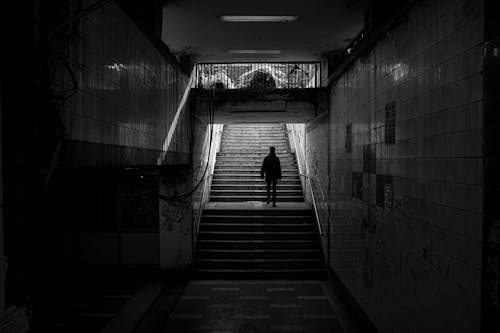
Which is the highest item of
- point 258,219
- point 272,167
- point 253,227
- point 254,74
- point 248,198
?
point 254,74

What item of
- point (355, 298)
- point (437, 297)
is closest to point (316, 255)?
point (355, 298)

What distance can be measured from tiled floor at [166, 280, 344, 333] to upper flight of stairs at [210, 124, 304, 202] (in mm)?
4476

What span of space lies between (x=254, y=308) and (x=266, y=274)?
6.68 ft

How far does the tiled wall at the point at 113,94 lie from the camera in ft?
10.8

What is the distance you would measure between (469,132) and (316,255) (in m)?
7.84

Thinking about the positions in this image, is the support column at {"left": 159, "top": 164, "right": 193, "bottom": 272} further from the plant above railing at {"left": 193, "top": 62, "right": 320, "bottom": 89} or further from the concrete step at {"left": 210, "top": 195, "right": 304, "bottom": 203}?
the plant above railing at {"left": 193, "top": 62, "right": 320, "bottom": 89}

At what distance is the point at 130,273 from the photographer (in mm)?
10594

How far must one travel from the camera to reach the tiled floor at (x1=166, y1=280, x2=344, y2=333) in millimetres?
7070

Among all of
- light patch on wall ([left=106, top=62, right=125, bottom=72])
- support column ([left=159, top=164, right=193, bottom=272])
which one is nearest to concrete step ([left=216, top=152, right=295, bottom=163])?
support column ([left=159, top=164, right=193, bottom=272])

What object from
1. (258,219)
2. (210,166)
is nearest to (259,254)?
(258,219)

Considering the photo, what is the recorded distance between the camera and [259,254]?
1049 cm

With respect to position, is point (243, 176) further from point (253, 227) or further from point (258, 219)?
point (253, 227)

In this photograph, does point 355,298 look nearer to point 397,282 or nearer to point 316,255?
point 397,282

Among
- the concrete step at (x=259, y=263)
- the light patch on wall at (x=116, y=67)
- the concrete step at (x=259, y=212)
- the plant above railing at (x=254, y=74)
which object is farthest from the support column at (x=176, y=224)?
the light patch on wall at (x=116, y=67)
